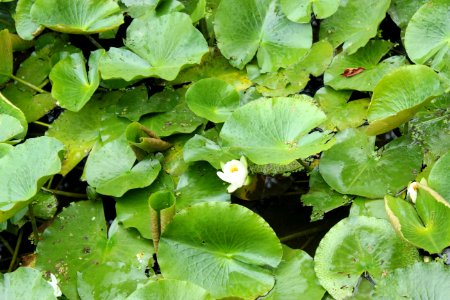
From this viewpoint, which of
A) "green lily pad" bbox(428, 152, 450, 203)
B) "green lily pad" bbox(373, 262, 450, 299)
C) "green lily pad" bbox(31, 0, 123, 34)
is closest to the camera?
"green lily pad" bbox(373, 262, 450, 299)

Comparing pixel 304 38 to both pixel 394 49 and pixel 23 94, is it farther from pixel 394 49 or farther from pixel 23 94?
pixel 23 94

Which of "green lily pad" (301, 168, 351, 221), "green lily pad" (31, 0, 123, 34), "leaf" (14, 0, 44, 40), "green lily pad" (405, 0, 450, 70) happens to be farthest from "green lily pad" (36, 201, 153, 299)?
"green lily pad" (405, 0, 450, 70)

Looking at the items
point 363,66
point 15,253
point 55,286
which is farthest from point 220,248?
point 363,66

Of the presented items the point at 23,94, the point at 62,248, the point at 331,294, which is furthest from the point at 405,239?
the point at 23,94

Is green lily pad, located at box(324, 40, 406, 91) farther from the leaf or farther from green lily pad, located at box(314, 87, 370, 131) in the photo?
the leaf

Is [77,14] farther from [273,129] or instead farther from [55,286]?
[55,286]
